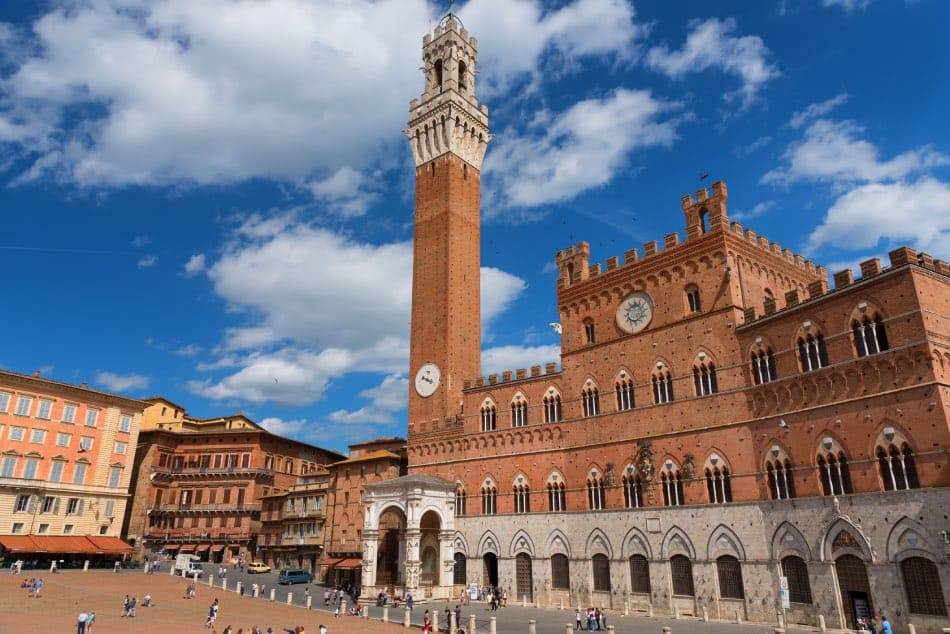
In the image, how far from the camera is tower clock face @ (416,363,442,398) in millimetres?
47875

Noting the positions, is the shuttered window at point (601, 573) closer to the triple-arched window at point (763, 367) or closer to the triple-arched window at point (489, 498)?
the triple-arched window at point (489, 498)

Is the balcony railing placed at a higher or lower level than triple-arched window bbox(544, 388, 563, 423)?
lower

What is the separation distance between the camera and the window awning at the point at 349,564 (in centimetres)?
4678

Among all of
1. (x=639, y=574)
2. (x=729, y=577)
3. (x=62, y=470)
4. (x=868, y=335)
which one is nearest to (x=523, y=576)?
(x=639, y=574)

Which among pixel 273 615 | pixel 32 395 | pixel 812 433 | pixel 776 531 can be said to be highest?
pixel 32 395

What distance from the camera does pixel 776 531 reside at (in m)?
29.6

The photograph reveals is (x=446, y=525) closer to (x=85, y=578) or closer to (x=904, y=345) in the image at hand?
(x=85, y=578)

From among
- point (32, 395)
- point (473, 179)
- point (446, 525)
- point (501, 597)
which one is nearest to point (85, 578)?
point (32, 395)

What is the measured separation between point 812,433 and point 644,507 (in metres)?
9.71

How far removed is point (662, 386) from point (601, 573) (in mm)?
10796

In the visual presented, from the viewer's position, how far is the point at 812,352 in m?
29.8

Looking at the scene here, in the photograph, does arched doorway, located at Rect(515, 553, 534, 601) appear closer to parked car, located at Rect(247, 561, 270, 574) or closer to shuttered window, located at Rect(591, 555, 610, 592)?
shuttered window, located at Rect(591, 555, 610, 592)

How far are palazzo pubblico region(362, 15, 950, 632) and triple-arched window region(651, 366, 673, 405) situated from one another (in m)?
0.09

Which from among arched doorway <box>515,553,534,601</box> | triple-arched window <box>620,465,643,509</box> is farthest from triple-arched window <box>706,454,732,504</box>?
arched doorway <box>515,553,534,601</box>
